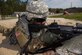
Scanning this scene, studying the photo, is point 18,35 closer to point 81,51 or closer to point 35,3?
point 81,51

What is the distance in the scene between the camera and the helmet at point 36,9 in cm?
629

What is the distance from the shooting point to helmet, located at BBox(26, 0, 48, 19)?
6.29 meters

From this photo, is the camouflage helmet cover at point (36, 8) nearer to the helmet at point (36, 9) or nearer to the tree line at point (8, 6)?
the helmet at point (36, 9)

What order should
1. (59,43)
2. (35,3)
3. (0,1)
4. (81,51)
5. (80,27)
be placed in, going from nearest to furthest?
(81,51) → (59,43) → (80,27) → (35,3) → (0,1)

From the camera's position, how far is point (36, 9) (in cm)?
668

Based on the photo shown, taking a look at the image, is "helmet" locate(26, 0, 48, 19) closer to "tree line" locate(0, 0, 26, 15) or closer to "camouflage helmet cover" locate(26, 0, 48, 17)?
"camouflage helmet cover" locate(26, 0, 48, 17)

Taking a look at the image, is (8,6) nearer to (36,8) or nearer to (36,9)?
(36,8)

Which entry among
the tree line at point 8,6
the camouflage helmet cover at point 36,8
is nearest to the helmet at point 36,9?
the camouflage helmet cover at point 36,8

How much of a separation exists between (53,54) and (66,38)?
1.00 ft

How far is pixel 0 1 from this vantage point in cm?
5594

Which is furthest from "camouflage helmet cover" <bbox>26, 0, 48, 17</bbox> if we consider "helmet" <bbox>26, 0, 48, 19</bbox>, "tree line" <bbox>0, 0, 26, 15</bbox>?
"tree line" <bbox>0, 0, 26, 15</bbox>

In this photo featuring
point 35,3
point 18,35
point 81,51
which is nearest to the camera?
point 81,51

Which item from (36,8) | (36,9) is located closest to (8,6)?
(36,8)

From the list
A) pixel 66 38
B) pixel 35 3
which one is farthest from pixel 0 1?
pixel 66 38
